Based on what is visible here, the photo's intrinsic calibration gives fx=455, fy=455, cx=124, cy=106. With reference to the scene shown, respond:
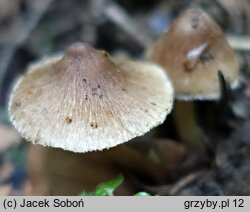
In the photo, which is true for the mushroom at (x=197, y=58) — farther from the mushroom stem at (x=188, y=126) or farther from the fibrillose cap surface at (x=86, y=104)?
the mushroom stem at (x=188, y=126)

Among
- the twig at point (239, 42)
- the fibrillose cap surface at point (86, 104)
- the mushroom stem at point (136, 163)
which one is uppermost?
the fibrillose cap surface at point (86, 104)

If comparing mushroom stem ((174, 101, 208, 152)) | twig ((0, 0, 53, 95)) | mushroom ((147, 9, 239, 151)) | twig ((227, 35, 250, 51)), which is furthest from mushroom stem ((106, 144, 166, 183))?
twig ((0, 0, 53, 95))

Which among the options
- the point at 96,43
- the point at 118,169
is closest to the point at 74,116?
the point at 118,169

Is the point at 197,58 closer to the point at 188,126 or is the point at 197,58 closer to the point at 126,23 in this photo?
the point at 188,126

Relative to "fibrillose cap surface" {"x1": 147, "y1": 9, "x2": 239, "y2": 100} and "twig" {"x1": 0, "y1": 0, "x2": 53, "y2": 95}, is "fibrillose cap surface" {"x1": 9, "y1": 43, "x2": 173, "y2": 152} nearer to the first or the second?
"fibrillose cap surface" {"x1": 147, "y1": 9, "x2": 239, "y2": 100}

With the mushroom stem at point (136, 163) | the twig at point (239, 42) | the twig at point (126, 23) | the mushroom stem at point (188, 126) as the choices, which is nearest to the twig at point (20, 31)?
the twig at point (126, 23)

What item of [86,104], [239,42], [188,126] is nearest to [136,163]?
[188,126]
